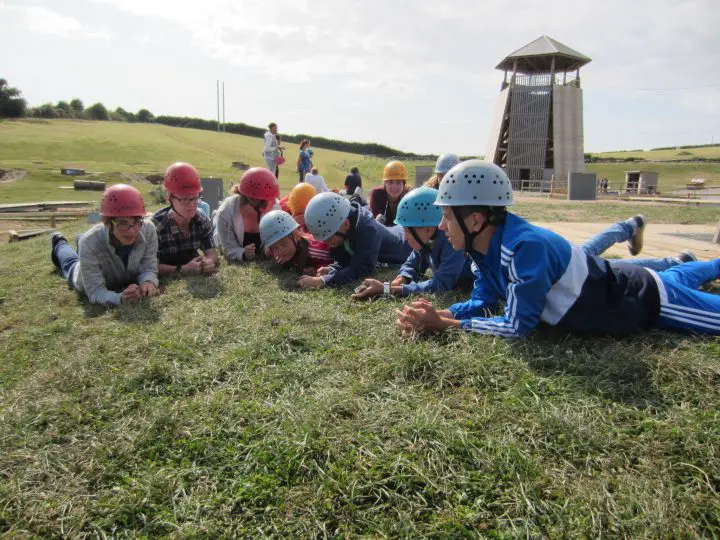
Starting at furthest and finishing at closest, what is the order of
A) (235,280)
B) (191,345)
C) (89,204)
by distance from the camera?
(89,204) < (235,280) < (191,345)

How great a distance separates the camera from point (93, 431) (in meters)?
2.45

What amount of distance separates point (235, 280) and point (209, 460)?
3.60m

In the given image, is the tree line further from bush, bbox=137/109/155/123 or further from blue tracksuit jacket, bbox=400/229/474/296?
blue tracksuit jacket, bbox=400/229/474/296

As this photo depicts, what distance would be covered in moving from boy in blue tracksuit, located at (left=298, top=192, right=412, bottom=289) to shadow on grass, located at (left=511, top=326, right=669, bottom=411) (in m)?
2.57

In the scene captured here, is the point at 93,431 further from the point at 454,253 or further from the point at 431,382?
the point at 454,253

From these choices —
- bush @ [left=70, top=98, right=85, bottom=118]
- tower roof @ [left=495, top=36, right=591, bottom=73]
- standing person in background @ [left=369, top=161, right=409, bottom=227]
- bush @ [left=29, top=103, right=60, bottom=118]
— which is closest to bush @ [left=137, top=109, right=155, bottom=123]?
bush @ [left=70, top=98, right=85, bottom=118]

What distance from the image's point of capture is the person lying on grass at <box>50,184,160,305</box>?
194 inches

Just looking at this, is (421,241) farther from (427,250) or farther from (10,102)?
(10,102)

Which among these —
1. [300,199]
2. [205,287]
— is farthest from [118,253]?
[300,199]

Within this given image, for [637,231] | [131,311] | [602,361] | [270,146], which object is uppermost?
[270,146]

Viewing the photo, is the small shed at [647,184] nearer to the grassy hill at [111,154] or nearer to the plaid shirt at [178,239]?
the grassy hill at [111,154]

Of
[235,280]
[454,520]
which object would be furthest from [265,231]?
[454,520]

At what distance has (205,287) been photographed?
17.6ft

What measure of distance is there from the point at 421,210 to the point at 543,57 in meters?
39.1
